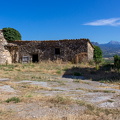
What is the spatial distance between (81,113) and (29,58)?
17921 millimetres

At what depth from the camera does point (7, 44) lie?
20953mm

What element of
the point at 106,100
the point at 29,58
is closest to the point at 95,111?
the point at 106,100

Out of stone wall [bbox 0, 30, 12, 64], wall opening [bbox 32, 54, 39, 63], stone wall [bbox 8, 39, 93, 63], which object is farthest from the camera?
wall opening [bbox 32, 54, 39, 63]

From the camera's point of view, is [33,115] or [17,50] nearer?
[33,115]

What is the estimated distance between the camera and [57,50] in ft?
70.4

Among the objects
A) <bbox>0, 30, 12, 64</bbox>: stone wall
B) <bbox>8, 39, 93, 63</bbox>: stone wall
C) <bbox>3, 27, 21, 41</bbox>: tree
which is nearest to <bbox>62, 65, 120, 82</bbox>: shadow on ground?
<bbox>8, 39, 93, 63</bbox>: stone wall

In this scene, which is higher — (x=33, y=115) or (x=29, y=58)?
(x=29, y=58)

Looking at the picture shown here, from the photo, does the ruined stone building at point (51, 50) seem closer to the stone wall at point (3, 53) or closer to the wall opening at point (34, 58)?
the wall opening at point (34, 58)

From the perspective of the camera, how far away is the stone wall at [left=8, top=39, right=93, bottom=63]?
2034cm

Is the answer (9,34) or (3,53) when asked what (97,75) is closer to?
(3,53)

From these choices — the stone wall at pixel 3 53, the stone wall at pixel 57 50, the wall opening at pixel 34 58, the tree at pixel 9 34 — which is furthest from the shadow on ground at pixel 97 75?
the tree at pixel 9 34

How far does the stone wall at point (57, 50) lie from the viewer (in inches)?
801

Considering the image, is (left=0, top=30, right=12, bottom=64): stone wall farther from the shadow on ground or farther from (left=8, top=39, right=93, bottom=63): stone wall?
the shadow on ground

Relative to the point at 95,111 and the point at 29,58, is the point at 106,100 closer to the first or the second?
the point at 95,111
